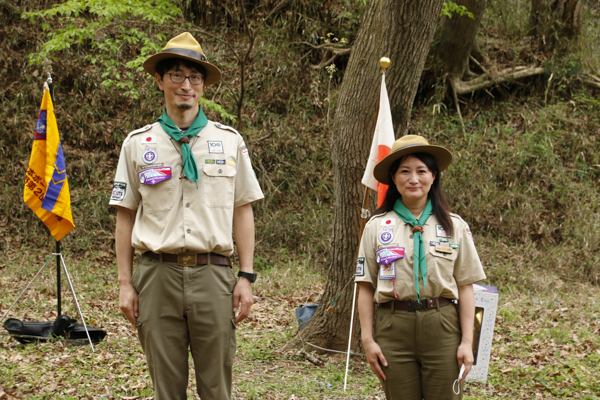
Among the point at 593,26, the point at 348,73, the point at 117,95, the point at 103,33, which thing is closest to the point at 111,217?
the point at 117,95

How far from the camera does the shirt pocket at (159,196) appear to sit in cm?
256

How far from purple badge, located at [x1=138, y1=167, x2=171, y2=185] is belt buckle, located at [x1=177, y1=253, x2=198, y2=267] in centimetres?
36

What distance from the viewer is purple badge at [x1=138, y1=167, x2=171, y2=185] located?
2545 mm

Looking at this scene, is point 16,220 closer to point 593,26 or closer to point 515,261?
point 515,261

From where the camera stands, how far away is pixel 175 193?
2562mm

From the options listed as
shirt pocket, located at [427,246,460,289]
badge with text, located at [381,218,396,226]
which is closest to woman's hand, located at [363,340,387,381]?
shirt pocket, located at [427,246,460,289]

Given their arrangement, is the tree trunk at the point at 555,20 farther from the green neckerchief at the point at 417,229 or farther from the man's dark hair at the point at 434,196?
the green neckerchief at the point at 417,229

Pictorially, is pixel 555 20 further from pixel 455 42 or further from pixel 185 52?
pixel 185 52

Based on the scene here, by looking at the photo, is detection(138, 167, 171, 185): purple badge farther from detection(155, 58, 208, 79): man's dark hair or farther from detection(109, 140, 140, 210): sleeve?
detection(155, 58, 208, 79): man's dark hair

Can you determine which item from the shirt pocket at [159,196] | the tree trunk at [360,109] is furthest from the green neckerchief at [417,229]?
the tree trunk at [360,109]

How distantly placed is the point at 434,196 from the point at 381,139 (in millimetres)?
1943

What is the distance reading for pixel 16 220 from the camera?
934 centimetres

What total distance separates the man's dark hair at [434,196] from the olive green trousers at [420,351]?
1.36 feet

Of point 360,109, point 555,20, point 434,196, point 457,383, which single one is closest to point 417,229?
point 434,196
